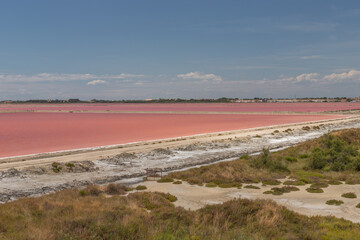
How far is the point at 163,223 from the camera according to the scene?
34.2 ft

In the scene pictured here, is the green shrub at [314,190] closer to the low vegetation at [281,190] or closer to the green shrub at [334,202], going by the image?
the low vegetation at [281,190]

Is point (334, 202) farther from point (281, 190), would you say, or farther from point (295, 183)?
point (295, 183)

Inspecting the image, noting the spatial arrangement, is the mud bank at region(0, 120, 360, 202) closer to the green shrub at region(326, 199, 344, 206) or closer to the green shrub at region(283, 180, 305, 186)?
the green shrub at region(283, 180, 305, 186)

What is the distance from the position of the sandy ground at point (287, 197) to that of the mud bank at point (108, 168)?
4.42 meters

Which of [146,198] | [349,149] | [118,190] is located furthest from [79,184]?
[349,149]

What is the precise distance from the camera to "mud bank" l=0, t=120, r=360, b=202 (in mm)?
19969

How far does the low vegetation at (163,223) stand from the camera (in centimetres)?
918

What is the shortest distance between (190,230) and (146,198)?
579 cm

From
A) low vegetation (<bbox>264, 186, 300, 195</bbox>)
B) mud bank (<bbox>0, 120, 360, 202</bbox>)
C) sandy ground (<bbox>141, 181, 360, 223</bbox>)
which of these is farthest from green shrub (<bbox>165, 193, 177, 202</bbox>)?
mud bank (<bbox>0, 120, 360, 202</bbox>)

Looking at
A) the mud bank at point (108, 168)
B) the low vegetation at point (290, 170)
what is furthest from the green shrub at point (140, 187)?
the mud bank at point (108, 168)

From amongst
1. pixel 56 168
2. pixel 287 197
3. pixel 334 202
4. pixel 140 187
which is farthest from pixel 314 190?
pixel 56 168

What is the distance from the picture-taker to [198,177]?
2150 centimetres

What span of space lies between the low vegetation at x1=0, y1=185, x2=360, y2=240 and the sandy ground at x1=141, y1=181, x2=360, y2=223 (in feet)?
6.49

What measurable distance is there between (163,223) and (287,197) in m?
8.59
